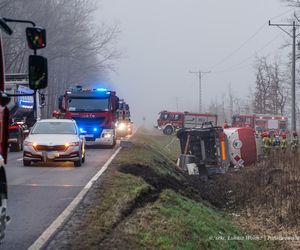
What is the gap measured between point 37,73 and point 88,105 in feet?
80.1

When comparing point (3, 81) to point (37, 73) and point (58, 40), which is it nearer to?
point (37, 73)

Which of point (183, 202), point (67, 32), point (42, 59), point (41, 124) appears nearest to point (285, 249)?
point (183, 202)

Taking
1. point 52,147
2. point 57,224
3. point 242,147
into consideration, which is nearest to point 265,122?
point 242,147

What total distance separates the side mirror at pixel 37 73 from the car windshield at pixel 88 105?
24.3 meters

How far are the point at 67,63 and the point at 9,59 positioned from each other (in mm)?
25921

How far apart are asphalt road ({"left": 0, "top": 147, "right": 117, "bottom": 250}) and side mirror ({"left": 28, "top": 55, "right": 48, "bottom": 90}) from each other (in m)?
2.58

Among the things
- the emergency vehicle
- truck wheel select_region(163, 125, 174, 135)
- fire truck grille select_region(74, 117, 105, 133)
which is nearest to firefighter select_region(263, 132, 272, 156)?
the emergency vehicle

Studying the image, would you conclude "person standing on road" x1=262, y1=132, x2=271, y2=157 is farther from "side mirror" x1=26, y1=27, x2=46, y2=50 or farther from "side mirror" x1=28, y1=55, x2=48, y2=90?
"side mirror" x1=28, y1=55, x2=48, y2=90

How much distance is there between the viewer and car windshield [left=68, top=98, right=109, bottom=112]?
101 ft

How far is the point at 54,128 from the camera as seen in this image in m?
20.5

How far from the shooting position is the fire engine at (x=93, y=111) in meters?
30.3

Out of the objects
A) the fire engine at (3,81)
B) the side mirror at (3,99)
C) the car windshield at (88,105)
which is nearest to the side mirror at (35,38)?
the fire engine at (3,81)

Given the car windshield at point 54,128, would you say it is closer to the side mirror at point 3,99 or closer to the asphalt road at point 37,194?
the asphalt road at point 37,194

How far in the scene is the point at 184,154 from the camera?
26531 millimetres
